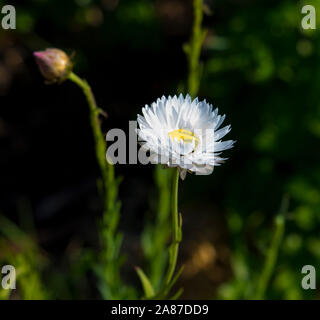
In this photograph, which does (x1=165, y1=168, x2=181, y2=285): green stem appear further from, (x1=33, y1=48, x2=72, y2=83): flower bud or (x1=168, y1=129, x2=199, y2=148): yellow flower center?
(x1=33, y1=48, x2=72, y2=83): flower bud

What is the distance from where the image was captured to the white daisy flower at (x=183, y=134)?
25.1 inches

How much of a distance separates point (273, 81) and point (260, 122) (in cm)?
14

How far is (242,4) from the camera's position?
5.65ft

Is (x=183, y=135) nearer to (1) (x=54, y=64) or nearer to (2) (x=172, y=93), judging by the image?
(1) (x=54, y=64)

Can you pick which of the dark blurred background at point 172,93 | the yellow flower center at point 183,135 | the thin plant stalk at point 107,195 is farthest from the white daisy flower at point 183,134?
the dark blurred background at point 172,93

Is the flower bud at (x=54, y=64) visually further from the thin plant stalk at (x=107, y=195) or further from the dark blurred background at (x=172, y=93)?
the dark blurred background at (x=172, y=93)

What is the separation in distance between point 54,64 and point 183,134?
Result: 0.87 ft

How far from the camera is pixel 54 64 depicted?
0.81 m

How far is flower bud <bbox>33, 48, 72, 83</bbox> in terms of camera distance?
32.0 inches

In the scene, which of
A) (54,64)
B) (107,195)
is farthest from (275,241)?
(54,64)

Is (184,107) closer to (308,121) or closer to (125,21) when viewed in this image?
(308,121)

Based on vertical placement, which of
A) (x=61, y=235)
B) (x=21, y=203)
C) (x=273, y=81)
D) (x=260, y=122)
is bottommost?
(x=61, y=235)

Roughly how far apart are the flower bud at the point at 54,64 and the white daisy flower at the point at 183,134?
197 millimetres
